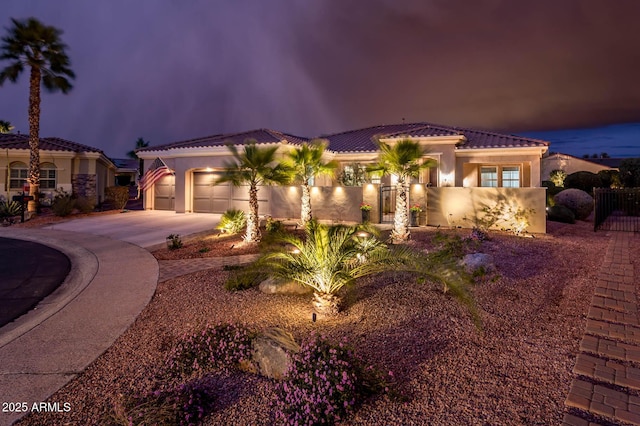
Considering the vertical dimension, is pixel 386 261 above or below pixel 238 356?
above

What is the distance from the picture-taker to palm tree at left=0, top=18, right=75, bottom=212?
2072 cm

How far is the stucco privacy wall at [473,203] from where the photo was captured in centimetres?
1453

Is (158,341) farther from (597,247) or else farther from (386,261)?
(597,247)

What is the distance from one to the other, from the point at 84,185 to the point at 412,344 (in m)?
28.7

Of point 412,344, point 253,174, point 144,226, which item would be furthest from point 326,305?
point 144,226

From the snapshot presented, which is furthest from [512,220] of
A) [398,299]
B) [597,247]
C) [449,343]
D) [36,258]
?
[36,258]

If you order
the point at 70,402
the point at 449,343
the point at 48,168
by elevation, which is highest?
the point at 48,168

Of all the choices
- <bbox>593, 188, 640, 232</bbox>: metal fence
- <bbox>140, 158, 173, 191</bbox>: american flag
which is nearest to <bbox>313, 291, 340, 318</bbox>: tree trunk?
<bbox>593, 188, 640, 232</bbox>: metal fence

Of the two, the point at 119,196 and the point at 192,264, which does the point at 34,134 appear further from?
the point at 192,264

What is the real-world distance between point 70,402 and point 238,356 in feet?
5.62

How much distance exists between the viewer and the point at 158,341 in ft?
16.7

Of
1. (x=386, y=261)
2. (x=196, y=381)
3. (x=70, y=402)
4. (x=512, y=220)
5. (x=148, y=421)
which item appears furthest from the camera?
(x=512, y=220)

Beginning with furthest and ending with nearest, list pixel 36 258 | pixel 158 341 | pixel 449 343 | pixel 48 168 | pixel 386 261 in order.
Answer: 1. pixel 48 168
2. pixel 36 258
3. pixel 386 261
4. pixel 158 341
5. pixel 449 343

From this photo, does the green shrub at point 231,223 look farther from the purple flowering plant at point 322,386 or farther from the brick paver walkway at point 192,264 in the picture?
the purple flowering plant at point 322,386
